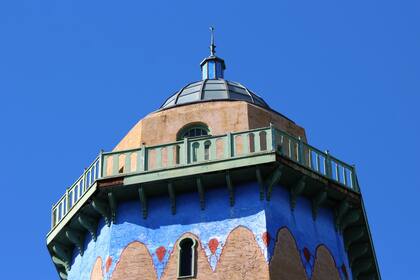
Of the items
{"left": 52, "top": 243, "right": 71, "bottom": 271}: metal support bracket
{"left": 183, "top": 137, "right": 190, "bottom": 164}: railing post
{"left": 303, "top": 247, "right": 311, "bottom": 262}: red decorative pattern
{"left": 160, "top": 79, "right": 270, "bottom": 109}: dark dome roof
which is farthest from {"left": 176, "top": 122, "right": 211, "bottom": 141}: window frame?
{"left": 303, "top": 247, "right": 311, "bottom": 262}: red decorative pattern

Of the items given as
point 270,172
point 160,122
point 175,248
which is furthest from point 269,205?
point 160,122

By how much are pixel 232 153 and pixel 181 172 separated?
5.44 feet

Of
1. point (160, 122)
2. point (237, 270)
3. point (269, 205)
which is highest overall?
point (160, 122)

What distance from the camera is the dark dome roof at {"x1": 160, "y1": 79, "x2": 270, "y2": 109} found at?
3953 centimetres

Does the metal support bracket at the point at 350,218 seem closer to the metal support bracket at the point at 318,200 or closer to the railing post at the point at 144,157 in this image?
the metal support bracket at the point at 318,200

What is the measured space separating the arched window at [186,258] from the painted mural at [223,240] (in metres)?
0.18

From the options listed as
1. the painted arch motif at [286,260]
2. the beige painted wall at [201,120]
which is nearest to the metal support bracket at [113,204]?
the beige painted wall at [201,120]

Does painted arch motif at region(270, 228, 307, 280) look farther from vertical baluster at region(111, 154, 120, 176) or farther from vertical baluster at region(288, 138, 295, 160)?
vertical baluster at region(111, 154, 120, 176)

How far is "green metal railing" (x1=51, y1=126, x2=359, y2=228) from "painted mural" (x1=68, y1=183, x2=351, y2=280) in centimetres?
107

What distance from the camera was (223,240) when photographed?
33656mm

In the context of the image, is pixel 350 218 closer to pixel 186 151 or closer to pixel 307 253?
pixel 307 253

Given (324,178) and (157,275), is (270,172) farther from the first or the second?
(157,275)

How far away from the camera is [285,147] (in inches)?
1389

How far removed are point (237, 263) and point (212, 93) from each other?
846cm
